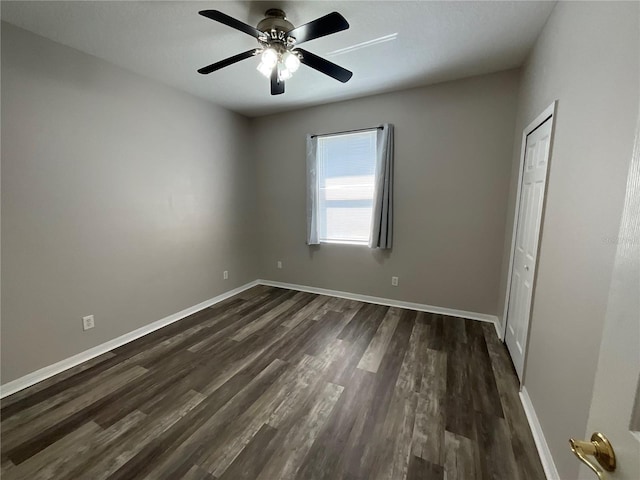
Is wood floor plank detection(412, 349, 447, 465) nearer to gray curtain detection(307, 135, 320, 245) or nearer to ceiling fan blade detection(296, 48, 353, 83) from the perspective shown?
gray curtain detection(307, 135, 320, 245)

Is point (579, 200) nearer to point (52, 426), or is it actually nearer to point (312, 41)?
point (312, 41)

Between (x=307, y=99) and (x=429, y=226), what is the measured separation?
7.29 feet

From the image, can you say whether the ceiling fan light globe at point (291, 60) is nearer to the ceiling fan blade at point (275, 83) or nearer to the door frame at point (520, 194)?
the ceiling fan blade at point (275, 83)

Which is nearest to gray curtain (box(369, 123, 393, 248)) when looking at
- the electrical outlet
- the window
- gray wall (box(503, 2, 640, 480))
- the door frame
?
the window

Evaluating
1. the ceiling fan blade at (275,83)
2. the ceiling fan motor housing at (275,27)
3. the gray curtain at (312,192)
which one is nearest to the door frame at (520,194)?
the ceiling fan motor housing at (275,27)

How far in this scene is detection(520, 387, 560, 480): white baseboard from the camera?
1.34 meters

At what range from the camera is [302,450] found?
4.93ft

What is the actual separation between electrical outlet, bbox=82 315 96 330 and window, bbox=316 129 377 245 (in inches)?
106

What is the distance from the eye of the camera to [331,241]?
3.84 metres

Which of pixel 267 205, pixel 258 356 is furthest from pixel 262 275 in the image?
pixel 258 356

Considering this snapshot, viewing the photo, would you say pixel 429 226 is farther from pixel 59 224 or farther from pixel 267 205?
pixel 59 224

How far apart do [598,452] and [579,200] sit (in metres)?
1.19

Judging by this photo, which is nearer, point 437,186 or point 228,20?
point 228,20

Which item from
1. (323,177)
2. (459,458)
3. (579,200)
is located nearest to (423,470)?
(459,458)
